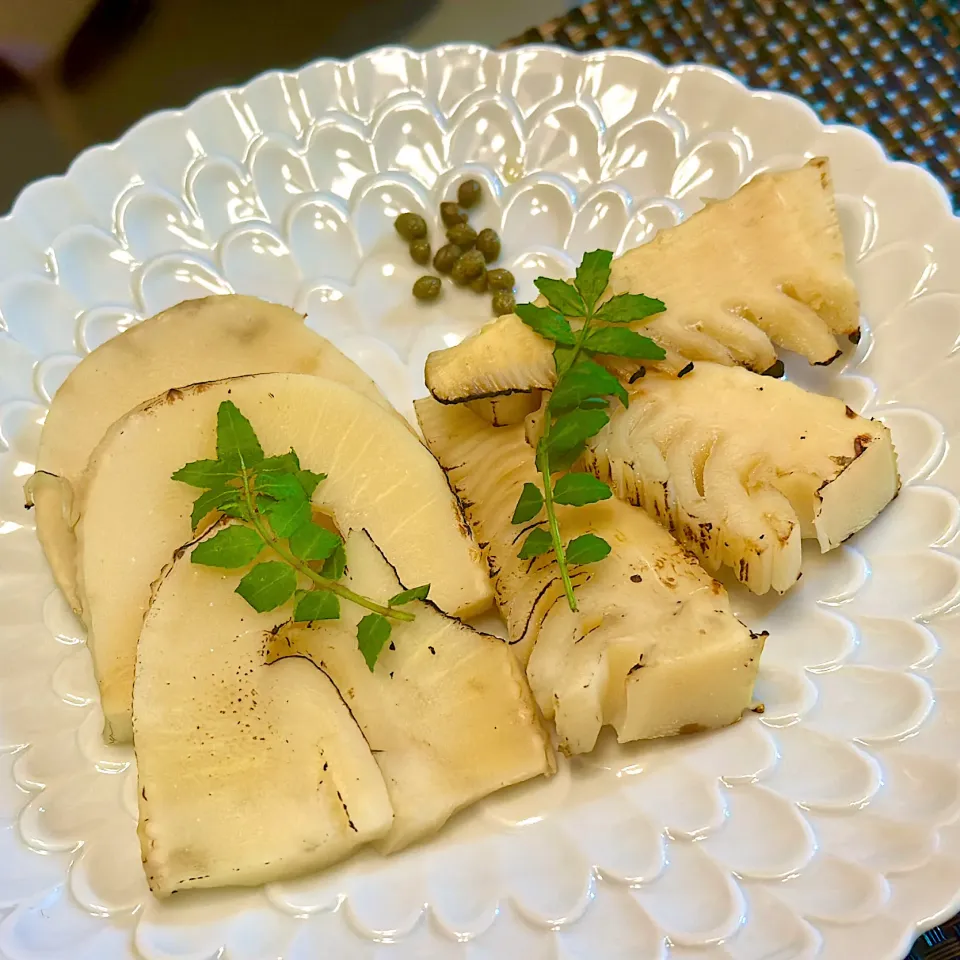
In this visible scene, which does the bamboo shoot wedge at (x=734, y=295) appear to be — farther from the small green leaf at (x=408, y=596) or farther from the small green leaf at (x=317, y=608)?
the small green leaf at (x=317, y=608)

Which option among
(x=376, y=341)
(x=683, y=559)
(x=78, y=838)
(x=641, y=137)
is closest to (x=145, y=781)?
(x=78, y=838)

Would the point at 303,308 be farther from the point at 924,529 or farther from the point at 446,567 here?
the point at 924,529

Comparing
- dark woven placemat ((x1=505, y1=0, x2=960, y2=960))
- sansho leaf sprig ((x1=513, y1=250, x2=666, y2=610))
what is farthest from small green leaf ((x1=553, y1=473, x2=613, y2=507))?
dark woven placemat ((x1=505, y1=0, x2=960, y2=960))

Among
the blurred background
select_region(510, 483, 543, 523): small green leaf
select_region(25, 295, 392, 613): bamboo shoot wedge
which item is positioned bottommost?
select_region(510, 483, 543, 523): small green leaf

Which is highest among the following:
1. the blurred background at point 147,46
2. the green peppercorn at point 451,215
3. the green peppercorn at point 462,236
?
the blurred background at point 147,46

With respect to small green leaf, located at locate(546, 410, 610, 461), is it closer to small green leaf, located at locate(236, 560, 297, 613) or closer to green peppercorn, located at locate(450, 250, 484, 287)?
small green leaf, located at locate(236, 560, 297, 613)

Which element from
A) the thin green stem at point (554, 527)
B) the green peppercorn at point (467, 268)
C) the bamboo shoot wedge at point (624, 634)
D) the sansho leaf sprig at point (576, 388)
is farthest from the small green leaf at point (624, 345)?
the green peppercorn at point (467, 268)
